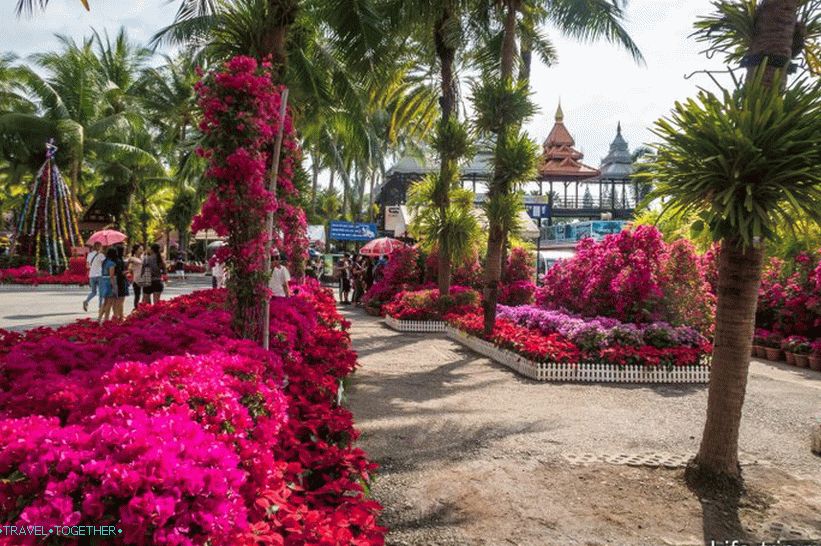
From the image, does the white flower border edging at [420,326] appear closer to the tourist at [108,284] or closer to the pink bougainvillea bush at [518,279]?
the pink bougainvillea bush at [518,279]

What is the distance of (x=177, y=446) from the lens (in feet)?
6.98

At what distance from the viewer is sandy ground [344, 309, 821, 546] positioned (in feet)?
12.1

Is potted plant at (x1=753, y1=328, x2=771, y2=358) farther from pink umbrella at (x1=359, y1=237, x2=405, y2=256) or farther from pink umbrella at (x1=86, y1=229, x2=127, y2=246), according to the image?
pink umbrella at (x1=86, y1=229, x2=127, y2=246)

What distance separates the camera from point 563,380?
8359 millimetres

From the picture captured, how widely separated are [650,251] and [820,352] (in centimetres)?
341

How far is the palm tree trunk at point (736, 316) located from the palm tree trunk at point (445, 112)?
10.0 m

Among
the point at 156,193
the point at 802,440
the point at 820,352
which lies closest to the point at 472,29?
the point at 820,352

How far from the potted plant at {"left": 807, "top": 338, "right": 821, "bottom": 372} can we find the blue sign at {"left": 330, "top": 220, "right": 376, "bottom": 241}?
24.0 metres

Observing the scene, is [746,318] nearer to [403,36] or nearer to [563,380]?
[563,380]

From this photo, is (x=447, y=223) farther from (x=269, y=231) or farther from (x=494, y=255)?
(x=269, y=231)

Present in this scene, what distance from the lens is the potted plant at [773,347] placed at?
10945 millimetres

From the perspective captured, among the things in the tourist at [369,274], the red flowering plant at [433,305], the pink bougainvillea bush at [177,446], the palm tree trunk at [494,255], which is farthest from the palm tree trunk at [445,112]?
the pink bougainvillea bush at [177,446]

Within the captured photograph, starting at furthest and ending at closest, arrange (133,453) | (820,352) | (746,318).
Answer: (820,352), (746,318), (133,453)

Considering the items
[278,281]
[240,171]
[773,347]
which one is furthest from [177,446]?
[773,347]
